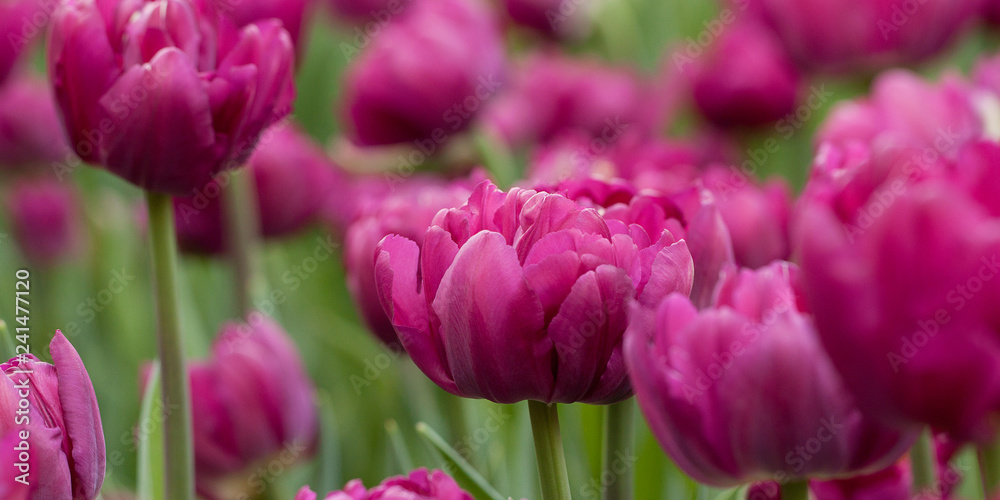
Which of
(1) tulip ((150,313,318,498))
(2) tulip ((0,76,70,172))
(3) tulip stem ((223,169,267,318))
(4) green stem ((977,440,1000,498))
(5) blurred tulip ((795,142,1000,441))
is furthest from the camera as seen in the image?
(2) tulip ((0,76,70,172))

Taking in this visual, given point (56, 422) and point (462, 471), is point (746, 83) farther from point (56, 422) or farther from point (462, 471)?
point (56, 422)

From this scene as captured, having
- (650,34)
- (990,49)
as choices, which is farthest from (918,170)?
(650,34)

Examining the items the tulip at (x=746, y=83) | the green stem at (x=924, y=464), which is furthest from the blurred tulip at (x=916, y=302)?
the tulip at (x=746, y=83)

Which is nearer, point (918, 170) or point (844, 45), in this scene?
point (918, 170)

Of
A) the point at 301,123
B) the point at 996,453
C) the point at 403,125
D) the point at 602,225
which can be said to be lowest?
the point at 301,123

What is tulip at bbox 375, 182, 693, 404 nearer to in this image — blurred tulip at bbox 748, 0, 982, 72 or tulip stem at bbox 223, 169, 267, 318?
tulip stem at bbox 223, 169, 267, 318

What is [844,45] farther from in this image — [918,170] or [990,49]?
[918,170]

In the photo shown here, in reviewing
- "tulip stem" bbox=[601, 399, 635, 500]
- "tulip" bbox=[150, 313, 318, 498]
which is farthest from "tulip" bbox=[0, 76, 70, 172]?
"tulip stem" bbox=[601, 399, 635, 500]

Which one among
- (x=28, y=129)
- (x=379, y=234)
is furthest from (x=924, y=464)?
(x=28, y=129)
